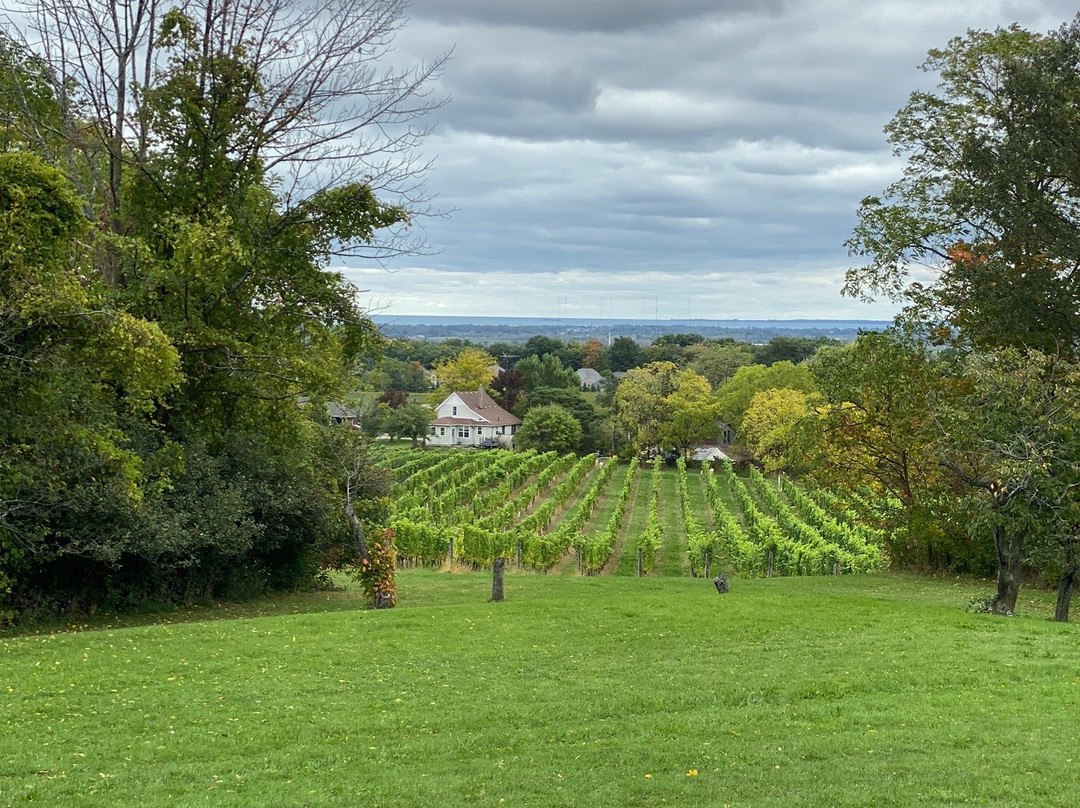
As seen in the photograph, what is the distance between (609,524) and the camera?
36594 mm

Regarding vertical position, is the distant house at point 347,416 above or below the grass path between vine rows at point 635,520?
above

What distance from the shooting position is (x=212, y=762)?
300 inches

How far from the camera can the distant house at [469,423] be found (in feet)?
281

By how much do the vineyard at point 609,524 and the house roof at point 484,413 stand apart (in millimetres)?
22736

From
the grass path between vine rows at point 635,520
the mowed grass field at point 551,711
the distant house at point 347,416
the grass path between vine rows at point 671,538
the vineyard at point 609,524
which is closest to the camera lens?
the mowed grass field at point 551,711

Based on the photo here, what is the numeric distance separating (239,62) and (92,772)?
44.5 ft

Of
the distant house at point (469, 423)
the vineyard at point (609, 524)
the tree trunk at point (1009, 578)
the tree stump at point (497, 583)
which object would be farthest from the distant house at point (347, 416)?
the distant house at point (469, 423)

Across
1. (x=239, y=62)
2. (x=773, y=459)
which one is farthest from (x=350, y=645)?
(x=773, y=459)

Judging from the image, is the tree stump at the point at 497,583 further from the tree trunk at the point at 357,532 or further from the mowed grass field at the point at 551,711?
the mowed grass field at the point at 551,711

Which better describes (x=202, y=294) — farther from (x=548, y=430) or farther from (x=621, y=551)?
(x=548, y=430)

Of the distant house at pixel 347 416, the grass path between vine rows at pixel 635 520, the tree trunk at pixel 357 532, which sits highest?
the distant house at pixel 347 416

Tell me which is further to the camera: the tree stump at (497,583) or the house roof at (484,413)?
the house roof at (484,413)

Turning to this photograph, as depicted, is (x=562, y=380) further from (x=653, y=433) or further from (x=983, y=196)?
(x=983, y=196)

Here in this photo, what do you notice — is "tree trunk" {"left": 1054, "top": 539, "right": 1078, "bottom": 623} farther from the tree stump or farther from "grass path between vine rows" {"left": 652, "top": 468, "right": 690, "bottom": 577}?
"grass path between vine rows" {"left": 652, "top": 468, "right": 690, "bottom": 577}
